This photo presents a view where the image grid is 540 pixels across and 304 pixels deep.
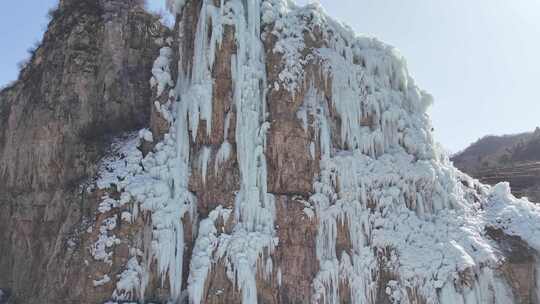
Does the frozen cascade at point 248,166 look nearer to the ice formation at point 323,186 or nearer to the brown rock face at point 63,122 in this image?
the ice formation at point 323,186

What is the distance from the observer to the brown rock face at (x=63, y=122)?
17.3 metres

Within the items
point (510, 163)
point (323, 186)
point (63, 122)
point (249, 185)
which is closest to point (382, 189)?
point (323, 186)

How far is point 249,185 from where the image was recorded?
16.3 m

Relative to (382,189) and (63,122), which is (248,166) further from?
(63,122)

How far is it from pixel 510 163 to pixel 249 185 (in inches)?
1296

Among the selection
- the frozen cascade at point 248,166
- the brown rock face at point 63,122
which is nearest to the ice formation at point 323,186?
the frozen cascade at point 248,166

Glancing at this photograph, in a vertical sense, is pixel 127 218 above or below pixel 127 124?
below

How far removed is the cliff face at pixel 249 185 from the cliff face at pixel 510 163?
49.9 feet

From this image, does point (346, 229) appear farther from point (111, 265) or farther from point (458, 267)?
point (111, 265)

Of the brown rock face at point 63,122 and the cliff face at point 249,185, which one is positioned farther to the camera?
the brown rock face at point 63,122

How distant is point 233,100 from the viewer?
55.7ft

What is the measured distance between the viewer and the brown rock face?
1730 cm

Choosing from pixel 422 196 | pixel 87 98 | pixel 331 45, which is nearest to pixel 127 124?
pixel 87 98

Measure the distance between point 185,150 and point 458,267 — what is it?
10.3 metres
